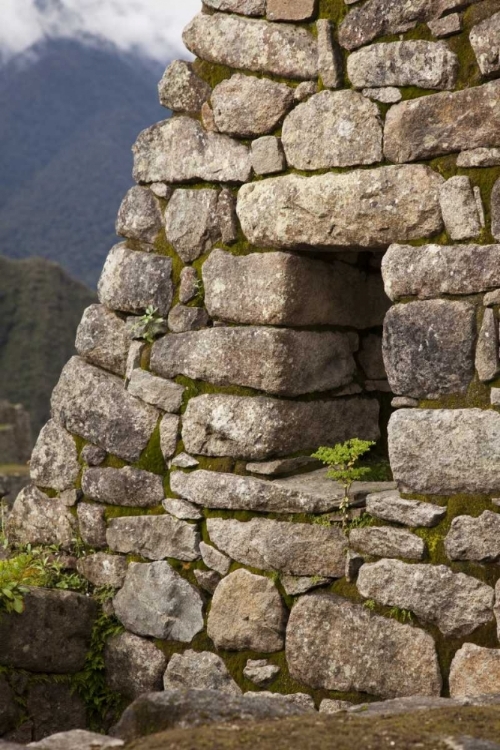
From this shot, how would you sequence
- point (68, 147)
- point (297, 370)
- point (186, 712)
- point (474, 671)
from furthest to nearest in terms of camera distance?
1. point (68, 147)
2. point (297, 370)
3. point (474, 671)
4. point (186, 712)

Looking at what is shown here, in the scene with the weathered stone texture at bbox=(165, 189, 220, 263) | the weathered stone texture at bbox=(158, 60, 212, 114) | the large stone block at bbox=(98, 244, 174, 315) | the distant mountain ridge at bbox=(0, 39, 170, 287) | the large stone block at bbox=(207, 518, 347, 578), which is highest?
the distant mountain ridge at bbox=(0, 39, 170, 287)

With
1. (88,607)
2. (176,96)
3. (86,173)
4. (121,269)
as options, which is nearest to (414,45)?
(176,96)

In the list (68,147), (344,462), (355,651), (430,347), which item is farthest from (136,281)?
(68,147)

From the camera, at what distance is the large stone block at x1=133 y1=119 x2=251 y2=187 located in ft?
13.8

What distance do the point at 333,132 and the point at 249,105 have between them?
0.45 metres

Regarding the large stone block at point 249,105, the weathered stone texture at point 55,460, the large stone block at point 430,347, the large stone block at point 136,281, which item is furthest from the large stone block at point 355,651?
the large stone block at point 249,105

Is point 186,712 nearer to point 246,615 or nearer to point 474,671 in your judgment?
point 474,671

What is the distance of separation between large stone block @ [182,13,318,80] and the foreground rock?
2489 mm

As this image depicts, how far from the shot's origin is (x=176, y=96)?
4395 mm

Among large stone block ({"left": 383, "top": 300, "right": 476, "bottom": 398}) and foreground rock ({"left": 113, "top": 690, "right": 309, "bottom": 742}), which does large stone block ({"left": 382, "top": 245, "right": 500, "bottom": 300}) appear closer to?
large stone block ({"left": 383, "top": 300, "right": 476, "bottom": 398})

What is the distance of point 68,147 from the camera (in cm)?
5438

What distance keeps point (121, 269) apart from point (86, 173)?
Answer: 48.5 metres

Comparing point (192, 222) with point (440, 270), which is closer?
point (440, 270)

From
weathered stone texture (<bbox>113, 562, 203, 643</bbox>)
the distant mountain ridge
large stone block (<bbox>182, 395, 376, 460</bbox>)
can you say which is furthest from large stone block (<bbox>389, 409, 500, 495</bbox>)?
the distant mountain ridge
